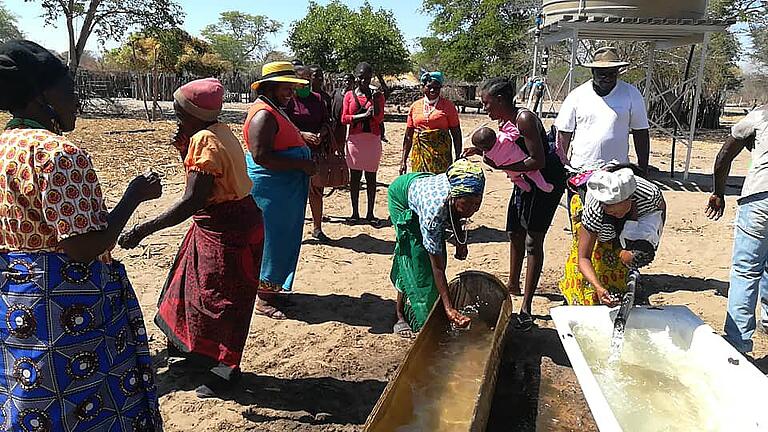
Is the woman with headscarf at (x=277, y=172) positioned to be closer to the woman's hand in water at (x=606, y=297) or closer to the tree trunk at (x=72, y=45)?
the woman's hand in water at (x=606, y=297)

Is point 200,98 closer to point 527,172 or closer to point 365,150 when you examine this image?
point 527,172

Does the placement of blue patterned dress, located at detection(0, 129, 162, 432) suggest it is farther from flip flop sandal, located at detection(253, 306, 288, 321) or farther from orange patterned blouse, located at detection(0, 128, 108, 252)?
flip flop sandal, located at detection(253, 306, 288, 321)

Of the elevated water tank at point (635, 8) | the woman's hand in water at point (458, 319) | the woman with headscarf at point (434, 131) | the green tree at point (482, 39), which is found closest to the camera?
the woman's hand in water at point (458, 319)

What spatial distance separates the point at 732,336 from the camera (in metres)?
3.58

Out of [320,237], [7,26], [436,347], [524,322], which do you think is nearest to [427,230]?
[436,347]

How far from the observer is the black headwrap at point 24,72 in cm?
188

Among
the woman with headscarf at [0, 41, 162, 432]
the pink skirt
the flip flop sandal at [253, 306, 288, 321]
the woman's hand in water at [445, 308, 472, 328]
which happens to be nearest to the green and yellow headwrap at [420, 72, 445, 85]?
the pink skirt

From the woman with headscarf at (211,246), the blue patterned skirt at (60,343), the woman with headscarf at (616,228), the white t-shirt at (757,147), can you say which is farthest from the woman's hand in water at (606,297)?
the blue patterned skirt at (60,343)

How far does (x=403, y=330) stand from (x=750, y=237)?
232cm

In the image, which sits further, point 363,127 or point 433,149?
point 363,127

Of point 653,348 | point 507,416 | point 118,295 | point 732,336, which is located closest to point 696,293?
point 732,336

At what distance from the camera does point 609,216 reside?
3.29 meters

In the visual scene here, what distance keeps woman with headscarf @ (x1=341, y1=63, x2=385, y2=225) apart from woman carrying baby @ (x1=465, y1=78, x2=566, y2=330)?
8.50ft

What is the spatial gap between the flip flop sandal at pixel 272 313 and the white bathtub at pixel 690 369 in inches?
84.7
